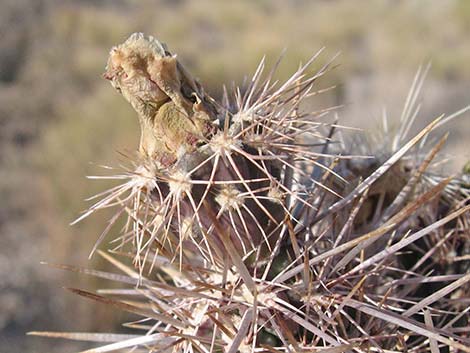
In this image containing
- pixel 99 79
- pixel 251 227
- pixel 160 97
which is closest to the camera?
pixel 160 97

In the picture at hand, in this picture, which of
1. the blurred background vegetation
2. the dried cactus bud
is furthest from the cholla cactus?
the blurred background vegetation

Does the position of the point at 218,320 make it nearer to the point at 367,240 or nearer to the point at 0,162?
the point at 367,240

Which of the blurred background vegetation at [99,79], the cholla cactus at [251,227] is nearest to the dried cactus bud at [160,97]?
the cholla cactus at [251,227]

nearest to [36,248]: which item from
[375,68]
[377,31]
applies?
[375,68]

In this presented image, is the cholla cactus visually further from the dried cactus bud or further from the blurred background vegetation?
the blurred background vegetation

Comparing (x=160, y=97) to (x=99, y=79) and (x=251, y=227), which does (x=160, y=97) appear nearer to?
(x=251, y=227)

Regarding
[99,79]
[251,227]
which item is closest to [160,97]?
[251,227]
